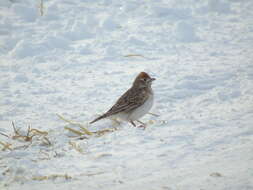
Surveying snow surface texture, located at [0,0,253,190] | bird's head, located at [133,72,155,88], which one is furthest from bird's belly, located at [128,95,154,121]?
bird's head, located at [133,72,155,88]

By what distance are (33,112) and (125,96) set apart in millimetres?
1430

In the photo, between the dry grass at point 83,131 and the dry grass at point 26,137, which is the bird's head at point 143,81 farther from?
the dry grass at point 26,137

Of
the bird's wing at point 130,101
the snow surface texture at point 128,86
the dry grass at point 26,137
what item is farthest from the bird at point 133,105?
the dry grass at point 26,137

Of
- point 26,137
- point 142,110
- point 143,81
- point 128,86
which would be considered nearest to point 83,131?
point 26,137

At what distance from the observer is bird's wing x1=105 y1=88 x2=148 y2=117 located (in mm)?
7305

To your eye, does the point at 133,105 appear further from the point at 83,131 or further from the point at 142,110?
the point at 83,131

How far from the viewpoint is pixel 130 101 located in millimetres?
7414

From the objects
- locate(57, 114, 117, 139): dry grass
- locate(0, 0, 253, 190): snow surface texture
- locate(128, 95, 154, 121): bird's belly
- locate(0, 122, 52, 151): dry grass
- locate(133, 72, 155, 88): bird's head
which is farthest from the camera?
locate(133, 72, 155, 88): bird's head

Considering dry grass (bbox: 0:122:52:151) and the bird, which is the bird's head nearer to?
the bird

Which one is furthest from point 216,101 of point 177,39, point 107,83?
point 177,39

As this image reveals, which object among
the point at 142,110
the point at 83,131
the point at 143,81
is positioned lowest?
the point at 83,131

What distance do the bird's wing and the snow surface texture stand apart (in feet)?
1.09

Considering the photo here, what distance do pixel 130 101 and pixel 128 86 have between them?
1143 millimetres

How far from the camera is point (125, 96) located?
24.5 feet
